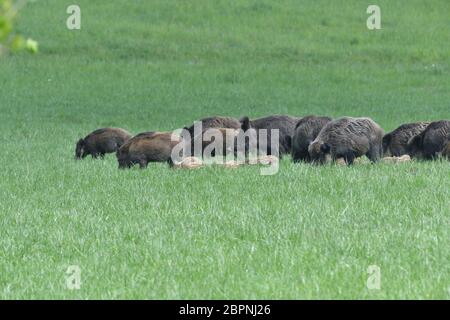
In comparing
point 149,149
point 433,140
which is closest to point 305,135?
point 433,140

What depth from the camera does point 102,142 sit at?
1914 cm

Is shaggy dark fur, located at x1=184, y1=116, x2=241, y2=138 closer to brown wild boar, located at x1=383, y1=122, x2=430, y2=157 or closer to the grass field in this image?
the grass field

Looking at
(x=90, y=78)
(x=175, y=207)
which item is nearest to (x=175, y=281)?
(x=175, y=207)

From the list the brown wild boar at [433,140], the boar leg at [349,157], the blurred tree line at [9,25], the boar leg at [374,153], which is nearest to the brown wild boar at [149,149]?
the boar leg at [349,157]

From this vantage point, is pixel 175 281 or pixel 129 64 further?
pixel 129 64

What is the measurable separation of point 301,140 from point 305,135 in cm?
12

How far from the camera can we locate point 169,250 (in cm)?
888

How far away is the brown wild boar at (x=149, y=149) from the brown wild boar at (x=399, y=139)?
11.8 feet

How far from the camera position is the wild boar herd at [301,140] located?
15430 millimetres

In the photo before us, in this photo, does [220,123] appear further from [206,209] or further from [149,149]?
[206,209]

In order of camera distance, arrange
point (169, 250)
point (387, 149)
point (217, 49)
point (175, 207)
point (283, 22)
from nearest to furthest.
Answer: point (169, 250), point (175, 207), point (387, 149), point (217, 49), point (283, 22)

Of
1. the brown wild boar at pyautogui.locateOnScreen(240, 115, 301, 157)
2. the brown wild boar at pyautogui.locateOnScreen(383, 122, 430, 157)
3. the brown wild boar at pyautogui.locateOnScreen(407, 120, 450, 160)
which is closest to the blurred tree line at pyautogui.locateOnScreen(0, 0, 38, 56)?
the brown wild boar at pyautogui.locateOnScreen(407, 120, 450, 160)
